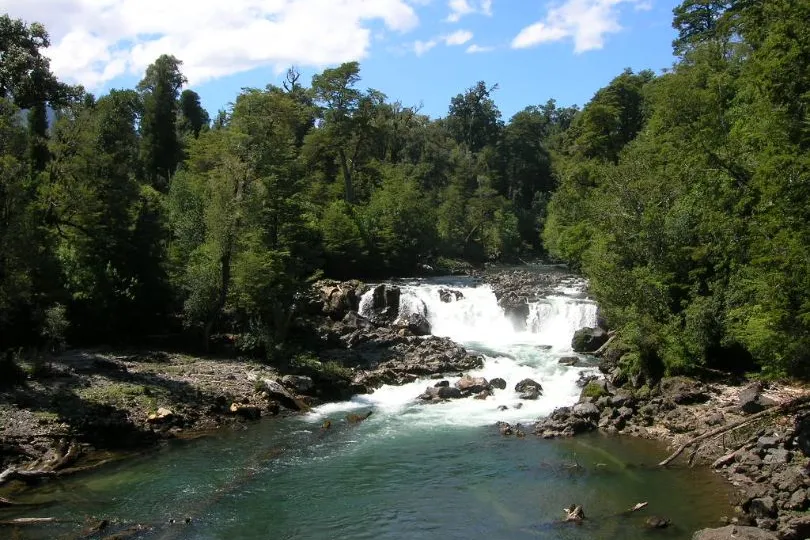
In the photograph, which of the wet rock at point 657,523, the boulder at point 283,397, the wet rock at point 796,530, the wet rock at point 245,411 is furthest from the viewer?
the boulder at point 283,397

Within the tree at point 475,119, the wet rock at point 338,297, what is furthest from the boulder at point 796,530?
the tree at point 475,119

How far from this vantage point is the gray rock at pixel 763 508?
14734 millimetres

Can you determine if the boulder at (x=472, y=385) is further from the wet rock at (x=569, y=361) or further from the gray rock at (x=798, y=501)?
the gray rock at (x=798, y=501)

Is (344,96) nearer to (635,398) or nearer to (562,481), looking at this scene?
(635,398)

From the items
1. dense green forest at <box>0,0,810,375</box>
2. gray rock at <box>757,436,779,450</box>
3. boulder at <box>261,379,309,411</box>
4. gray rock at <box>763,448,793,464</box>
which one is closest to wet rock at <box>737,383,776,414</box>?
dense green forest at <box>0,0,810,375</box>

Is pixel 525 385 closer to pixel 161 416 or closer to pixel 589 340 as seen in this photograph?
pixel 589 340

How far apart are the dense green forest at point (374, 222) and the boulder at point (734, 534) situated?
227 inches

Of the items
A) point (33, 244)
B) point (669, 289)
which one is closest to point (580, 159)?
point (669, 289)

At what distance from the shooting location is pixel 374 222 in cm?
5609

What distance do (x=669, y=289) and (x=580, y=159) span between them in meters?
32.0

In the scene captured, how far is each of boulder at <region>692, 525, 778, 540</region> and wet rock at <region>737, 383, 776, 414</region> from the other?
7580 mm

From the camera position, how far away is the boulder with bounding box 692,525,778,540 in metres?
13.2

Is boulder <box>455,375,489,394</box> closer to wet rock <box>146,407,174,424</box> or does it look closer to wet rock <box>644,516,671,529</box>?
wet rock <box>146,407,174,424</box>

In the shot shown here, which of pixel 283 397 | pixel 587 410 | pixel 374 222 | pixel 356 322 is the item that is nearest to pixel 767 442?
pixel 587 410
